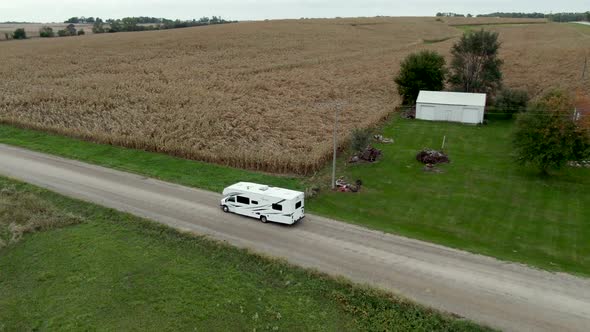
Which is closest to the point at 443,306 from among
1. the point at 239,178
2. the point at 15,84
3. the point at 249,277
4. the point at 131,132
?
the point at 249,277

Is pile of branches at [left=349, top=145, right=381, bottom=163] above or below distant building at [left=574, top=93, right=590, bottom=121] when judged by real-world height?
below

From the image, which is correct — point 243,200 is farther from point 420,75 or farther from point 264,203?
point 420,75

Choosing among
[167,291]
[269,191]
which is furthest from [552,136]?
[167,291]

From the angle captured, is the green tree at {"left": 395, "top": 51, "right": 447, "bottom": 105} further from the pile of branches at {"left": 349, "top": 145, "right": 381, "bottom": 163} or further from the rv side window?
the rv side window

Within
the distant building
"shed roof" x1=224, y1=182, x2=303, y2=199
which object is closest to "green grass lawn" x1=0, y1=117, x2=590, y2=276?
"shed roof" x1=224, y1=182, x2=303, y2=199

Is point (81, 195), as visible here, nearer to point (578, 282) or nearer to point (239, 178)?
point (239, 178)

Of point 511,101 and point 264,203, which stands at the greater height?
point 511,101
